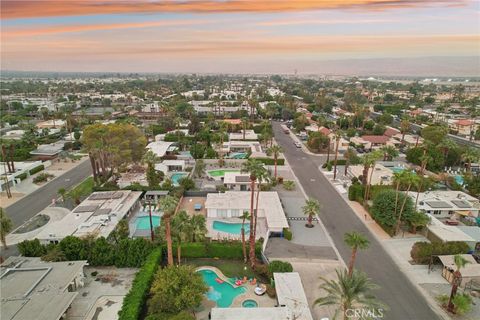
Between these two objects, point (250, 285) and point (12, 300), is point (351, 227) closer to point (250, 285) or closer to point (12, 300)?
point (250, 285)

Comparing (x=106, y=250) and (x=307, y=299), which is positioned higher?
(x=106, y=250)

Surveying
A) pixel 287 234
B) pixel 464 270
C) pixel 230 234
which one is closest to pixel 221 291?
pixel 230 234

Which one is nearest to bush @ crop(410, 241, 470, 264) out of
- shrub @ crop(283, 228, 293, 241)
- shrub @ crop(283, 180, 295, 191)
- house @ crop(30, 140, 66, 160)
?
shrub @ crop(283, 228, 293, 241)

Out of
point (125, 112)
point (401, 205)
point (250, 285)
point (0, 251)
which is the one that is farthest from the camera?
point (125, 112)

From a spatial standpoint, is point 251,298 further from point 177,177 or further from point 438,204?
point 177,177

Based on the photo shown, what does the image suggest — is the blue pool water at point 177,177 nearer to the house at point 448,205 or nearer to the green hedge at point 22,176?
the green hedge at point 22,176

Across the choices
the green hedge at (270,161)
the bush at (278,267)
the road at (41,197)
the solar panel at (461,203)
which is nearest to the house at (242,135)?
the green hedge at (270,161)

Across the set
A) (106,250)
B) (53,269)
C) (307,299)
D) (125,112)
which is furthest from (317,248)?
(125,112)
